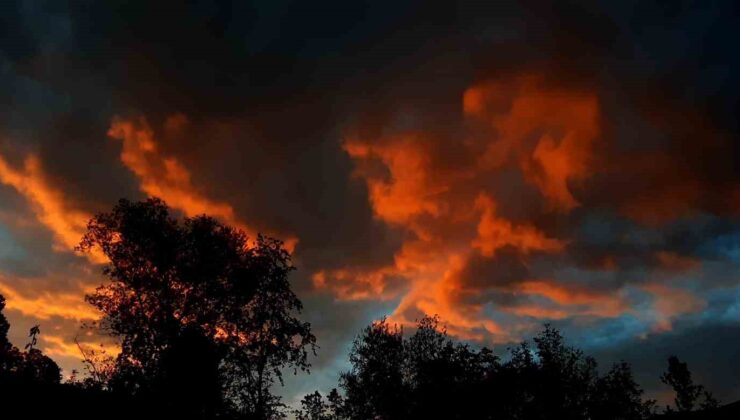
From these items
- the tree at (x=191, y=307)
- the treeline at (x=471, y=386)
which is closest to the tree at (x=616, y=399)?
the treeline at (x=471, y=386)

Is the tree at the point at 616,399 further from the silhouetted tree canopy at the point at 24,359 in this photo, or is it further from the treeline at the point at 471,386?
the silhouetted tree canopy at the point at 24,359

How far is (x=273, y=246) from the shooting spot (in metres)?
38.9

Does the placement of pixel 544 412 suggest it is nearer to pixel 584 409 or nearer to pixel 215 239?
pixel 584 409

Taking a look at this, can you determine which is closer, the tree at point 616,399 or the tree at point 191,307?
the tree at point 191,307

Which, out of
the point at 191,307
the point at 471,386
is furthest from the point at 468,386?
the point at 191,307

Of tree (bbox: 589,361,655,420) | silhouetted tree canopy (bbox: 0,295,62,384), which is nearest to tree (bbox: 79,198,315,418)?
silhouetted tree canopy (bbox: 0,295,62,384)

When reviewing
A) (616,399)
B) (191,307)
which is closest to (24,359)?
(191,307)

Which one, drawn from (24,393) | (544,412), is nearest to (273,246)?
(24,393)

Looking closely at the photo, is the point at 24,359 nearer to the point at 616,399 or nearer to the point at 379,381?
the point at 379,381

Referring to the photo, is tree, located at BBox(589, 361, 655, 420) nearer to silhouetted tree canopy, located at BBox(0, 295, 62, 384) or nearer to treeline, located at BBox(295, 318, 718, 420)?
treeline, located at BBox(295, 318, 718, 420)

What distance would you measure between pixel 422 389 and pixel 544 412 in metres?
16.0

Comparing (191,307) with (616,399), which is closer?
(191,307)

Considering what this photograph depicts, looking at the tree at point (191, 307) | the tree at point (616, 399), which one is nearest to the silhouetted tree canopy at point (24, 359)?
the tree at point (191, 307)

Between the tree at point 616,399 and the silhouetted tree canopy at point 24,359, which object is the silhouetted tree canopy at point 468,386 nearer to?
the tree at point 616,399
